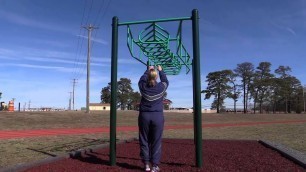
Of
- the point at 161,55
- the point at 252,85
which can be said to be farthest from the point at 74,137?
the point at 252,85

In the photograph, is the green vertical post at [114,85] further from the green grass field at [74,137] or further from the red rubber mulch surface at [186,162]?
the green grass field at [74,137]

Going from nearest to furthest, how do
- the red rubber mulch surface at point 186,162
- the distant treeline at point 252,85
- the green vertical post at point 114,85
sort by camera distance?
the red rubber mulch surface at point 186,162 → the green vertical post at point 114,85 → the distant treeline at point 252,85

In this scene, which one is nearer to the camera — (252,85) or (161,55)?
(161,55)

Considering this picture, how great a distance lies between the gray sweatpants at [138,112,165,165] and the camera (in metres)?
5.82

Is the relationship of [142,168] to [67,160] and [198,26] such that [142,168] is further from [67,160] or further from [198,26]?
[198,26]

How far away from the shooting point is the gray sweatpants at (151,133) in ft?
19.1

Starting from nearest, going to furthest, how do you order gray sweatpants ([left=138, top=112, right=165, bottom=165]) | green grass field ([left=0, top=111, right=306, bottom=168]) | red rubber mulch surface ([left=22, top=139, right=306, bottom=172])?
1. gray sweatpants ([left=138, top=112, right=165, bottom=165])
2. red rubber mulch surface ([left=22, top=139, right=306, bottom=172])
3. green grass field ([left=0, top=111, right=306, bottom=168])

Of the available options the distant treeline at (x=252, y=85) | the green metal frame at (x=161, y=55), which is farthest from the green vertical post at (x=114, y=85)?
the distant treeline at (x=252, y=85)

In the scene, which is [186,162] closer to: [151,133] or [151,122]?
[151,133]

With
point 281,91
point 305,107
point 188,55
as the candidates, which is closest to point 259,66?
point 281,91

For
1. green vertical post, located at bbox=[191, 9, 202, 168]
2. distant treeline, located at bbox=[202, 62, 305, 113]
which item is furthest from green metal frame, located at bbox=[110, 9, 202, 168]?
distant treeline, located at bbox=[202, 62, 305, 113]

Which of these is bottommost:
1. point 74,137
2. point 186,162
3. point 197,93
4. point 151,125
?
point 74,137

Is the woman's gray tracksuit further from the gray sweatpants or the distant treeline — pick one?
the distant treeline

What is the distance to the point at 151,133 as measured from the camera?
5.89m
